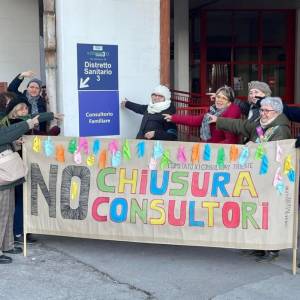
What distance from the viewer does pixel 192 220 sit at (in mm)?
5047

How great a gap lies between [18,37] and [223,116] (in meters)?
A: 4.95

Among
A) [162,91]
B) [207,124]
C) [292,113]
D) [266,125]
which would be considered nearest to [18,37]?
[162,91]

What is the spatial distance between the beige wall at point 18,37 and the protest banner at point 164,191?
4170mm

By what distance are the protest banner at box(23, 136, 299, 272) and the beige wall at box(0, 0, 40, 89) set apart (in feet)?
13.7

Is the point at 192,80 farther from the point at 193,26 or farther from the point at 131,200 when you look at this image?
the point at 131,200

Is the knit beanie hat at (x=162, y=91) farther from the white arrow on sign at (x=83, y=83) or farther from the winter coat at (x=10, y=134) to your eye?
the winter coat at (x=10, y=134)

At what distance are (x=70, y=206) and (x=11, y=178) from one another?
0.62 m

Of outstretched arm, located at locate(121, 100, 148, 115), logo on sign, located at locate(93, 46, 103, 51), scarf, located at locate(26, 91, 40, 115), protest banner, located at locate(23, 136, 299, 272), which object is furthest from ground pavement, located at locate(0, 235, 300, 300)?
logo on sign, located at locate(93, 46, 103, 51)

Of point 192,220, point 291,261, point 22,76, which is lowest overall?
point 291,261

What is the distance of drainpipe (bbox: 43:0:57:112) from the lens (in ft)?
21.6

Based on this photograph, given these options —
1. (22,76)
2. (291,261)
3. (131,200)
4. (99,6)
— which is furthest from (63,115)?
(291,261)

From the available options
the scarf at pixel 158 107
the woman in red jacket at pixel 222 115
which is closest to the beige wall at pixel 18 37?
the scarf at pixel 158 107

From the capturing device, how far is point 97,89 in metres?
6.80

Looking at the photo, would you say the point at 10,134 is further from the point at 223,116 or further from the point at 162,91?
the point at 223,116
